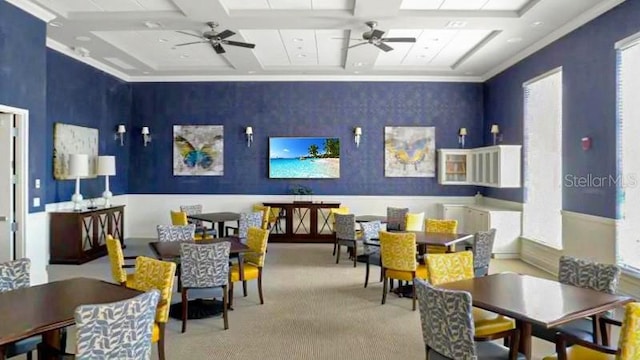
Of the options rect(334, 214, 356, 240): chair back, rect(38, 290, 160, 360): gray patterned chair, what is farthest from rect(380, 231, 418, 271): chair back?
rect(38, 290, 160, 360): gray patterned chair

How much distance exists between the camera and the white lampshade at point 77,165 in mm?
7828

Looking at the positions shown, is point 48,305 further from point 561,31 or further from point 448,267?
point 561,31

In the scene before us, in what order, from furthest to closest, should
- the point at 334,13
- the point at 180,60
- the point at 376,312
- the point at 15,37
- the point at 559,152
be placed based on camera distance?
the point at 180,60 < the point at 559,152 < the point at 334,13 < the point at 15,37 < the point at 376,312

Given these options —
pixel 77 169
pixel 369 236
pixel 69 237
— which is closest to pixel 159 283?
pixel 369 236

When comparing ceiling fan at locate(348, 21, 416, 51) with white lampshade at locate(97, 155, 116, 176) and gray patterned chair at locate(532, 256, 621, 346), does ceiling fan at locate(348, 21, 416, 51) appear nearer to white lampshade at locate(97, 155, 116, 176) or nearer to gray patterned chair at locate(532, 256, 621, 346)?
gray patterned chair at locate(532, 256, 621, 346)

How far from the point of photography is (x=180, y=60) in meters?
9.21

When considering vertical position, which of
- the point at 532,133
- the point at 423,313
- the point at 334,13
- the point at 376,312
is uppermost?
the point at 334,13

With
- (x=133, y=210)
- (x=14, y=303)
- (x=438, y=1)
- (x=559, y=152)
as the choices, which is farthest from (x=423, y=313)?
(x=133, y=210)

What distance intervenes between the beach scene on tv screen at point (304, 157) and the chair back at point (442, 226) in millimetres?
3972

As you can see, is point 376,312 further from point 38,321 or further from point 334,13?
point 334,13

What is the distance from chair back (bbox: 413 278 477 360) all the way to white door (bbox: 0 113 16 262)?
5386 millimetres

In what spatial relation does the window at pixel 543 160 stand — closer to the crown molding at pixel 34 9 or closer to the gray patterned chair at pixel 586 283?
the gray patterned chair at pixel 586 283

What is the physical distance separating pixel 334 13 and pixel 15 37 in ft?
13.4

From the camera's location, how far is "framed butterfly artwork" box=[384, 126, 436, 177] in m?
10.4
